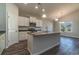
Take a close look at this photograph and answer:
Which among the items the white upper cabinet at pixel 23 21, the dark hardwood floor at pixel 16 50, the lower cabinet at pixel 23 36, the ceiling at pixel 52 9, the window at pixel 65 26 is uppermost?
the ceiling at pixel 52 9

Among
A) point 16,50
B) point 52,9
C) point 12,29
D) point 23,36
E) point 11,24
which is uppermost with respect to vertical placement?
point 52,9

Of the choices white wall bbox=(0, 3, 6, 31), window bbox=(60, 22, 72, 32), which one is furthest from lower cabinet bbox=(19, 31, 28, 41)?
window bbox=(60, 22, 72, 32)

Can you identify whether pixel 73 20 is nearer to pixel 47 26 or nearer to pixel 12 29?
pixel 47 26

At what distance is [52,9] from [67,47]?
1.02m

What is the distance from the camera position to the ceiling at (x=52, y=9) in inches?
80.7

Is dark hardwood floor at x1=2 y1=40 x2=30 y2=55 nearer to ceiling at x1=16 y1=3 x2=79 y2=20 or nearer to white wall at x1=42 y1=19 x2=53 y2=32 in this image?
white wall at x1=42 y1=19 x2=53 y2=32

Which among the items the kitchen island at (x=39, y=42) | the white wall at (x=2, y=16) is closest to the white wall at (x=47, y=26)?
the kitchen island at (x=39, y=42)

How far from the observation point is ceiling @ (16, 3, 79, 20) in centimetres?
205

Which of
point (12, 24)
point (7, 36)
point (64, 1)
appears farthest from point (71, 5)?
point (7, 36)

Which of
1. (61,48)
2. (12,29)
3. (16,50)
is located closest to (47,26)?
(61,48)

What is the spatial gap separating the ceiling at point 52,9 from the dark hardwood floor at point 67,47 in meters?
0.67

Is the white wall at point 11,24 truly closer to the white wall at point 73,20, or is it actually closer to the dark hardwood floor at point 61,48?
the dark hardwood floor at point 61,48

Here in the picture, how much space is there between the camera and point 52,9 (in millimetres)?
2172

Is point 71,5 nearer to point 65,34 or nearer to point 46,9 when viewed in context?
point 46,9
